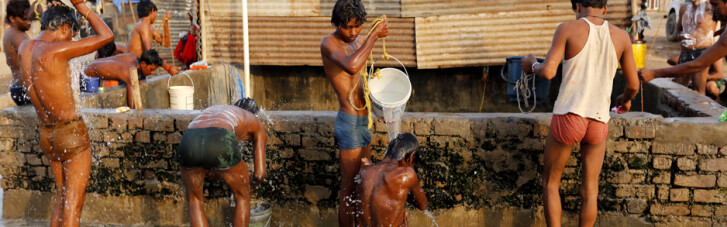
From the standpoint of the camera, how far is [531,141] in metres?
4.52

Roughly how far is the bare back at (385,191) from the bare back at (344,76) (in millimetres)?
491

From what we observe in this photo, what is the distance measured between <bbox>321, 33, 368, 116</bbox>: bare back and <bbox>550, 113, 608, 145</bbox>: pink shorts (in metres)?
1.28

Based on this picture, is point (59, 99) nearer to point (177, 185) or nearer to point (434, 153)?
point (177, 185)

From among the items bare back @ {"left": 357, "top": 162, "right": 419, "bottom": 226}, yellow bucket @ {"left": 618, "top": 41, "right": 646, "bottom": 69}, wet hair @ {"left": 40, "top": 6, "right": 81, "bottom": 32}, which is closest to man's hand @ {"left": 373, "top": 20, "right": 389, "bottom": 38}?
bare back @ {"left": 357, "top": 162, "right": 419, "bottom": 226}

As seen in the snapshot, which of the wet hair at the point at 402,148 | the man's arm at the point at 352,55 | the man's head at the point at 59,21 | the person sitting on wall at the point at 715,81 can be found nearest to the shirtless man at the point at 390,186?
the wet hair at the point at 402,148

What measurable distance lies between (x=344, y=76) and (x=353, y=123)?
0.33m

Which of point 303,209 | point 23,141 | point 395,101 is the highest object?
point 395,101

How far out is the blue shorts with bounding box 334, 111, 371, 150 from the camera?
4125 millimetres

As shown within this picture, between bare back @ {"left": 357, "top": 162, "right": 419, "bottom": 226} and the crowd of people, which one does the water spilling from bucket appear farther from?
bare back @ {"left": 357, "top": 162, "right": 419, "bottom": 226}

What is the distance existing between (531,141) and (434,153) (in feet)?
2.37

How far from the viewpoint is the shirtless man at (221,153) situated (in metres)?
3.77

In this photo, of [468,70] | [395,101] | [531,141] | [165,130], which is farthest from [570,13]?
[165,130]

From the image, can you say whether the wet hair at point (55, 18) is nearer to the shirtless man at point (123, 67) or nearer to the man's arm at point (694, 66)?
the shirtless man at point (123, 67)

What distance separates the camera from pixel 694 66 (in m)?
4.32
